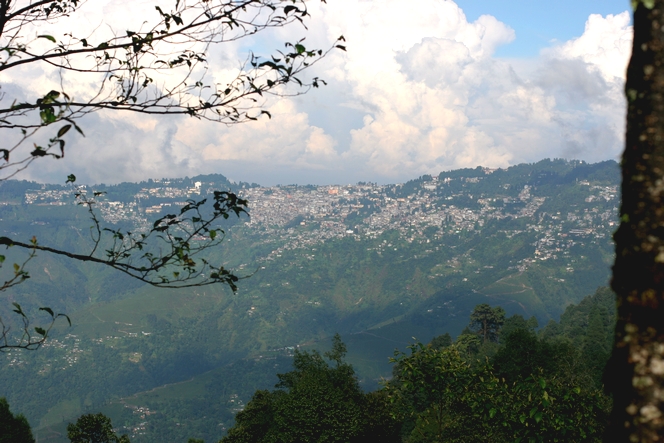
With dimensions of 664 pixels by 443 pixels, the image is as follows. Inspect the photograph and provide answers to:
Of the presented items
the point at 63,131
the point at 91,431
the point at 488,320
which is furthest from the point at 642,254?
the point at 488,320

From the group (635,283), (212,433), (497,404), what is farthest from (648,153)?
(212,433)

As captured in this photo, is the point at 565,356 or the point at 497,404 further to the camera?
the point at 565,356

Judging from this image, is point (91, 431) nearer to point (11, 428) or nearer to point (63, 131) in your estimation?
point (11, 428)

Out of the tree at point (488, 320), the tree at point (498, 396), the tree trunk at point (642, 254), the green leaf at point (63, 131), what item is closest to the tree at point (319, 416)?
the tree at point (498, 396)

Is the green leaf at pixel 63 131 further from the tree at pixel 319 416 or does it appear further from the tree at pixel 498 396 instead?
the tree at pixel 319 416

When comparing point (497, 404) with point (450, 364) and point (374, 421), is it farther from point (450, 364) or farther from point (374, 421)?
point (374, 421)

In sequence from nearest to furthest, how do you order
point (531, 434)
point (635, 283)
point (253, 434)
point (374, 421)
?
point (635, 283) < point (531, 434) < point (374, 421) < point (253, 434)
